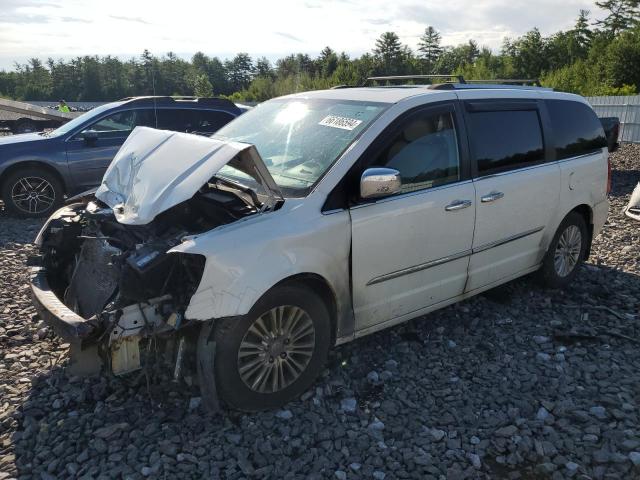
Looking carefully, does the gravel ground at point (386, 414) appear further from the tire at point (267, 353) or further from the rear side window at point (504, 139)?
the rear side window at point (504, 139)

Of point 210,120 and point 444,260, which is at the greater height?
point 210,120

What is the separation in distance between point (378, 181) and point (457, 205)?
899mm

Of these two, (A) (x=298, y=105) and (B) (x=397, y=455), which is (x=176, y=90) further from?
(B) (x=397, y=455)

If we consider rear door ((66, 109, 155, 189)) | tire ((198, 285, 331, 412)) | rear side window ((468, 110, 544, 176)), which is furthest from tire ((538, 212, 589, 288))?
rear door ((66, 109, 155, 189))

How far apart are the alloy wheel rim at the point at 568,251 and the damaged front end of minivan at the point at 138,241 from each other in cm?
320

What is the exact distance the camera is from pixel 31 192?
805 centimetres

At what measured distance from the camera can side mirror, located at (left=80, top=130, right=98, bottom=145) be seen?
27.0 ft

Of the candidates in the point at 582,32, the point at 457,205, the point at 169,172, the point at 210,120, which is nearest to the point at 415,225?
the point at 457,205

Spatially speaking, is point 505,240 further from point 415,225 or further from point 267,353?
point 267,353

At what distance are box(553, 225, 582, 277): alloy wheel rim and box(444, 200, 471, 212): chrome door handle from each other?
1.65 meters

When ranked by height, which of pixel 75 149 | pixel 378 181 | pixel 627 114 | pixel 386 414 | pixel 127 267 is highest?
pixel 378 181

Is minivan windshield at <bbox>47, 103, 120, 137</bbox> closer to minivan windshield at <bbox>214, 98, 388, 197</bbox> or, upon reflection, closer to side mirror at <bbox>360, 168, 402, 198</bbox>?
minivan windshield at <bbox>214, 98, 388, 197</bbox>

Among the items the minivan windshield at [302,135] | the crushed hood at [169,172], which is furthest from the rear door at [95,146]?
the crushed hood at [169,172]

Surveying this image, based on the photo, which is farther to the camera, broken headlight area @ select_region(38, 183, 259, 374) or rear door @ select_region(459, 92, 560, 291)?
rear door @ select_region(459, 92, 560, 291)
